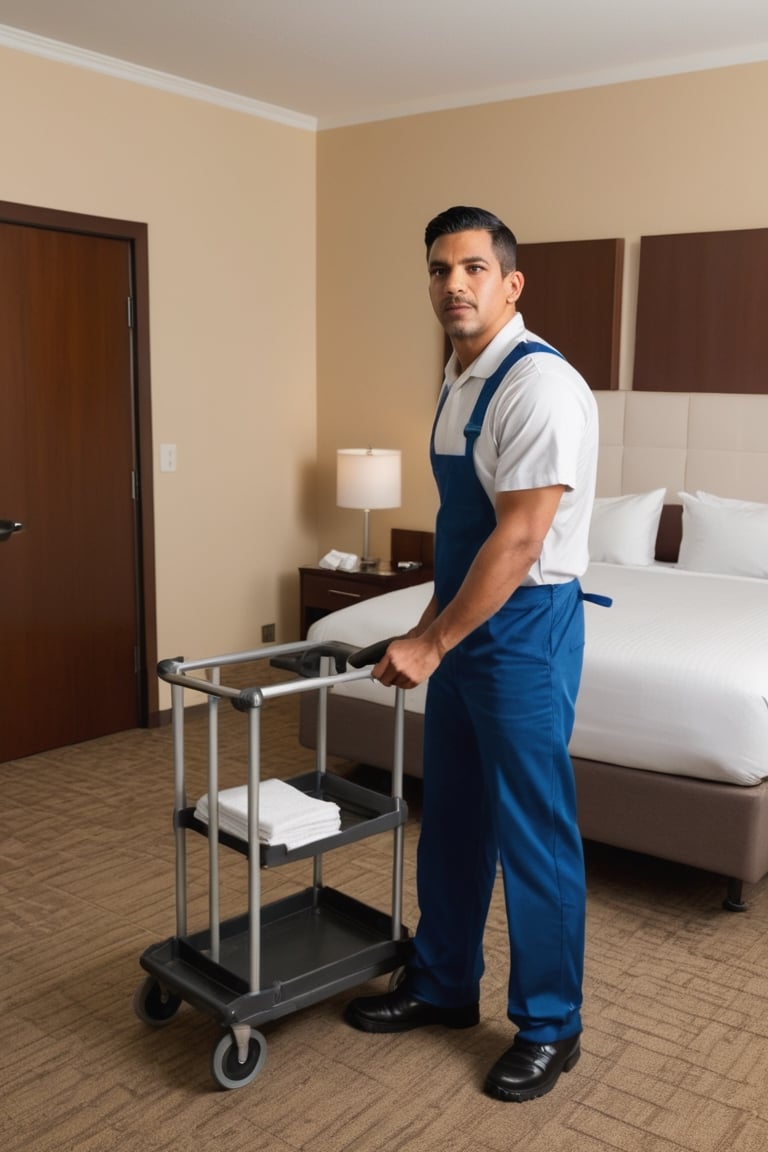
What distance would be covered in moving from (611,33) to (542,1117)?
378 centimetres

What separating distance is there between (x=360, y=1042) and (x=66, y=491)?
9.19ft

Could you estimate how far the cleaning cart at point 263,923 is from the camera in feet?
7.72

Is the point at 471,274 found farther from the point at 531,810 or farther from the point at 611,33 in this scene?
the point at 611,33

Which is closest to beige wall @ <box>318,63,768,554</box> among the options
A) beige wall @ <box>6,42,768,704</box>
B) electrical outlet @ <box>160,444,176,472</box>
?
beige wall @ <box>6,42,768,704</box>

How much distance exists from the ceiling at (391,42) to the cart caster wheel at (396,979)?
3202 mm

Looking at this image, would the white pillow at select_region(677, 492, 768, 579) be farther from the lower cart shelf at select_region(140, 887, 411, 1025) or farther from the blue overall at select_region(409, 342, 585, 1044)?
the lower cart shelf at select_region(140, 887, 411, 1025)

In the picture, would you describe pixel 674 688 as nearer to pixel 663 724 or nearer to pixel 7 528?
pixel 663 724

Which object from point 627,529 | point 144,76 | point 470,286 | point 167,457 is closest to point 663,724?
point 470,286

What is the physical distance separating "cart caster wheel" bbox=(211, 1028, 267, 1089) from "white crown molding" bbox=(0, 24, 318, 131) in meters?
3.67

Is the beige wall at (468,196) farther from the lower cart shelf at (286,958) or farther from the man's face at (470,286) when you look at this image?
the lower cart shelf at (286,958)

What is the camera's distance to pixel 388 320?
5.74 meters

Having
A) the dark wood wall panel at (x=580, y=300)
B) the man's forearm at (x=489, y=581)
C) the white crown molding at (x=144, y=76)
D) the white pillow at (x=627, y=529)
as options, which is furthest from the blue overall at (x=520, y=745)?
the white crown molding at (x=144, y=76)

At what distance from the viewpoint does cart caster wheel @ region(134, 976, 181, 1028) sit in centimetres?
262

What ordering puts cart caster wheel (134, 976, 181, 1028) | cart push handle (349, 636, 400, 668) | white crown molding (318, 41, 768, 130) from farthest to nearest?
1. white crown molding (318, 41, 768, 130)
2. cart caster wheel (134, 976, 181, 1028)
3. cart push handle (349, 636, 400, 668)
